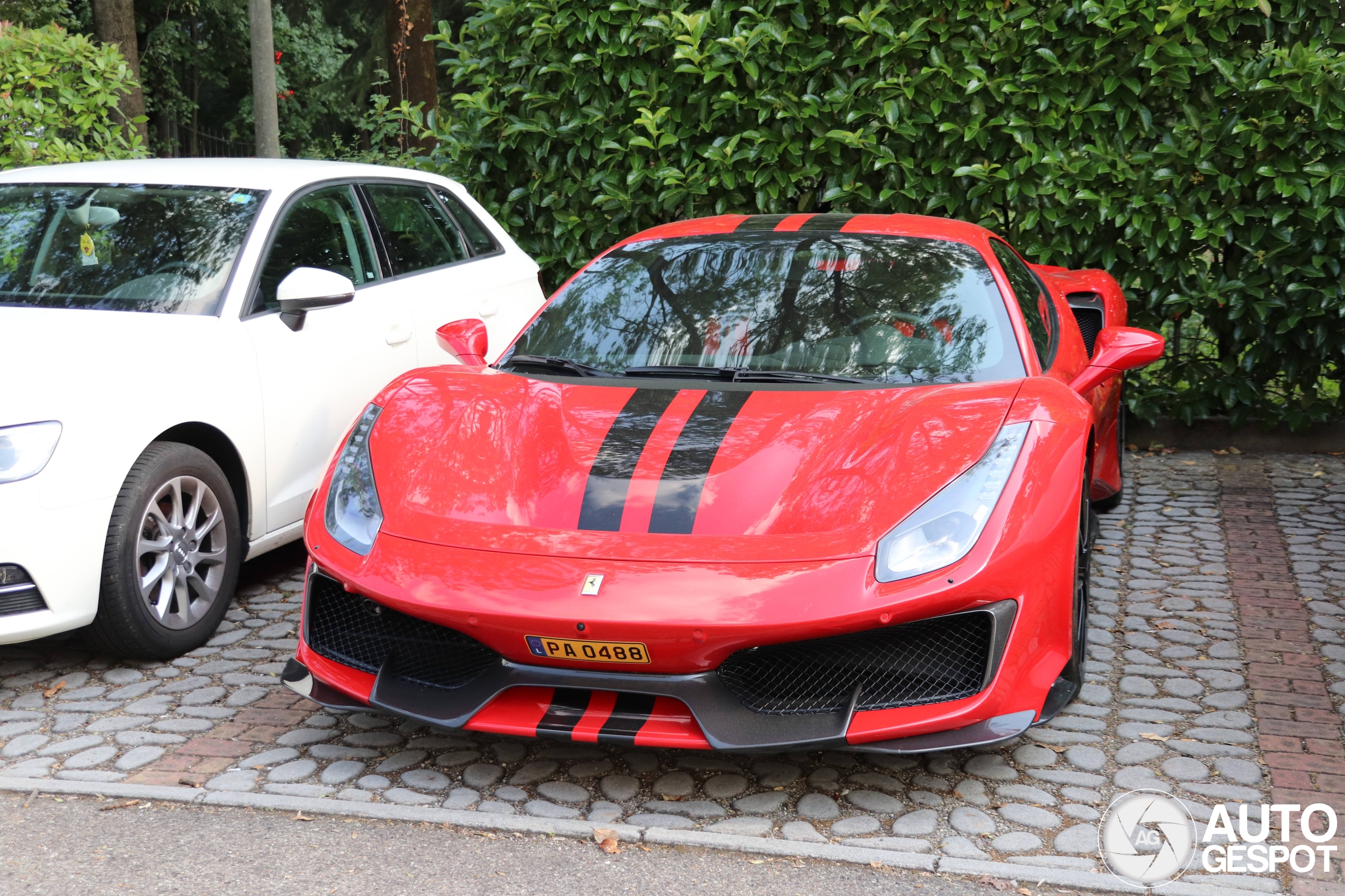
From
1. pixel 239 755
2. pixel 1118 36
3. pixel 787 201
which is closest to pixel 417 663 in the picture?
pixel 239 755

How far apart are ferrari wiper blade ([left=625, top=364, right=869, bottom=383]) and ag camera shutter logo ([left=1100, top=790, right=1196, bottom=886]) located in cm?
143

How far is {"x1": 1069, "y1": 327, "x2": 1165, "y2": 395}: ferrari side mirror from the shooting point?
434 centimetres

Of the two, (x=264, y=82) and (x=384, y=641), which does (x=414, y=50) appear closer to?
(x=264, y=82)

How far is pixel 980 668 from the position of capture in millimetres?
3100

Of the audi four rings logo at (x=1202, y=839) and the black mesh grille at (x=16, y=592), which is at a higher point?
the black mesh grille at (x=16, y=592)

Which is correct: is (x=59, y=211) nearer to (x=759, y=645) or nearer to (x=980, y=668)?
(x=759, y=645)

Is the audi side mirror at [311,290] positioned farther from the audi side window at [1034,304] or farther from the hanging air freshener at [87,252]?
the audi side window at [1034,304]

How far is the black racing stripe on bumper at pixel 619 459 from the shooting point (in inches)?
130

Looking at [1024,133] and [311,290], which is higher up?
[1024,133]

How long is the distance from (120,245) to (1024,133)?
182 inches

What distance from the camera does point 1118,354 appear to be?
436 centimetres

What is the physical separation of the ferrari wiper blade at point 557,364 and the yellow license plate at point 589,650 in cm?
126

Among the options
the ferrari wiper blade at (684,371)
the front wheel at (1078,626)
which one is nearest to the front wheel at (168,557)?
the ferrari wiper blade at (684,371)

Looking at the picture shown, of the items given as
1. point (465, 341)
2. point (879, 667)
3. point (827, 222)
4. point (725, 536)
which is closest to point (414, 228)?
point (465, 341)
